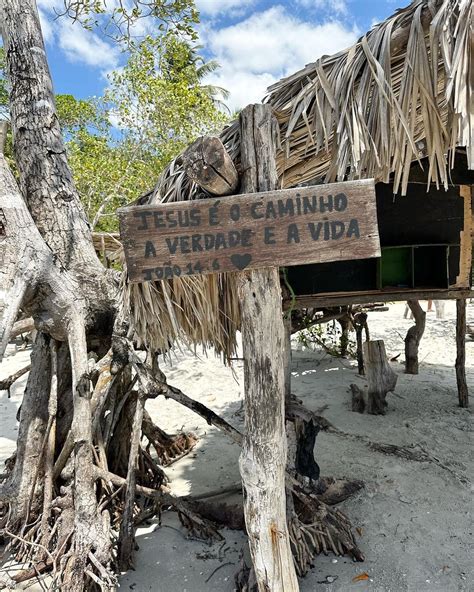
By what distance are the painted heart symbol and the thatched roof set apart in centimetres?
64

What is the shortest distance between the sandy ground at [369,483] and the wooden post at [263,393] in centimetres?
111

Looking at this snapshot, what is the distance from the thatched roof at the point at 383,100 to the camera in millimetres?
1931

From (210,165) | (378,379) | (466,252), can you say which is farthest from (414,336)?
(210,165)

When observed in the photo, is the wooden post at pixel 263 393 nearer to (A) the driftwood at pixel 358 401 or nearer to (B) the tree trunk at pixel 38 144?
(B) the tree trunk at pixel 38 144

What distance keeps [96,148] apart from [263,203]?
1028cm

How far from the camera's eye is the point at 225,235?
5.98 feet

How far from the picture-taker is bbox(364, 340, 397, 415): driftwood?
5930 millimetres

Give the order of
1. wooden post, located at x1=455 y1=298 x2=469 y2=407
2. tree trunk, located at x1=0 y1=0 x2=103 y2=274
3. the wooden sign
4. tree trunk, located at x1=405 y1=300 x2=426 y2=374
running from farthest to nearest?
tree trunk, located at x1=405 y1=300 x2=426 y2=374 → wooden post, located at x1=455 y1=298 x2=469 y2=407 → tree trunk, located at x1=0 y1=0 x2=103 y2=274 → the wooden sign

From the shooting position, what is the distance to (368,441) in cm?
505

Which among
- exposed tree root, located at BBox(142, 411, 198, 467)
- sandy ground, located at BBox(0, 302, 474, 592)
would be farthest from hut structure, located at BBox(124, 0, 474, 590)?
exposed tree root, located at BBox(142, 411, 198, 467)

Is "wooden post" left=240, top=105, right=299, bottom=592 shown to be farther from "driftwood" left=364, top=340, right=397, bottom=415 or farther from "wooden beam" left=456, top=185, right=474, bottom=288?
"driftwood" left=364, top=340, right=397, bottom=415

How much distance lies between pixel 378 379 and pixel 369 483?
213 centimetres

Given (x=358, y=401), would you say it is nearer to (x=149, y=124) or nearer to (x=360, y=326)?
(x=360, y=326)

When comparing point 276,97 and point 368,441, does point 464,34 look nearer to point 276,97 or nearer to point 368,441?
point 276,97
